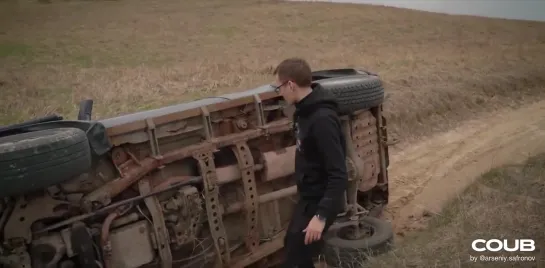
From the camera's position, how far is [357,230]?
4.80 metres

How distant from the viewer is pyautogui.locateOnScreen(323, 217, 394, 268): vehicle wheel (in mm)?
4477

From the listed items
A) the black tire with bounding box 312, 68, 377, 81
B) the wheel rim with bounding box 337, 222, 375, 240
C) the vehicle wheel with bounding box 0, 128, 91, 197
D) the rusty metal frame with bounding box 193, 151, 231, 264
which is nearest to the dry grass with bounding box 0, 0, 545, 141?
the black tire with bounding box 312, 68, 377, 81

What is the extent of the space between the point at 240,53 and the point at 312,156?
17043 mm

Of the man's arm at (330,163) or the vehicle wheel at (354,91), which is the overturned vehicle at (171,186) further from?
the man's arm at (330,163)

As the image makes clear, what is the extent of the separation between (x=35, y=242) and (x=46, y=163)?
2.15 feet

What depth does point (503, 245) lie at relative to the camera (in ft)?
12.4

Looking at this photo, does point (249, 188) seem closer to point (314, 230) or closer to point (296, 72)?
point (314, 230)

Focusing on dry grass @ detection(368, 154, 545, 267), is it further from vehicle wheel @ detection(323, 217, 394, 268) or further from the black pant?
the black pant

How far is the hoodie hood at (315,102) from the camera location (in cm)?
337

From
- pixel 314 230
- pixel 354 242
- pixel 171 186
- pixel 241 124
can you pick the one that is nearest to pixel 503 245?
pixel 354 242

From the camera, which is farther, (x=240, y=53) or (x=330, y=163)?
(x=240, y=53)

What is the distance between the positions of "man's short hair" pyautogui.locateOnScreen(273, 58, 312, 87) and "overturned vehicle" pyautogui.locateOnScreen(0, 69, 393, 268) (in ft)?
4.09

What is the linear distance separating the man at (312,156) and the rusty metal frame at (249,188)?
0.88 metres

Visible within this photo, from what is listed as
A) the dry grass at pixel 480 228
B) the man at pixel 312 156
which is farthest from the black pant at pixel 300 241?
the dry grass at pixel 480 228
